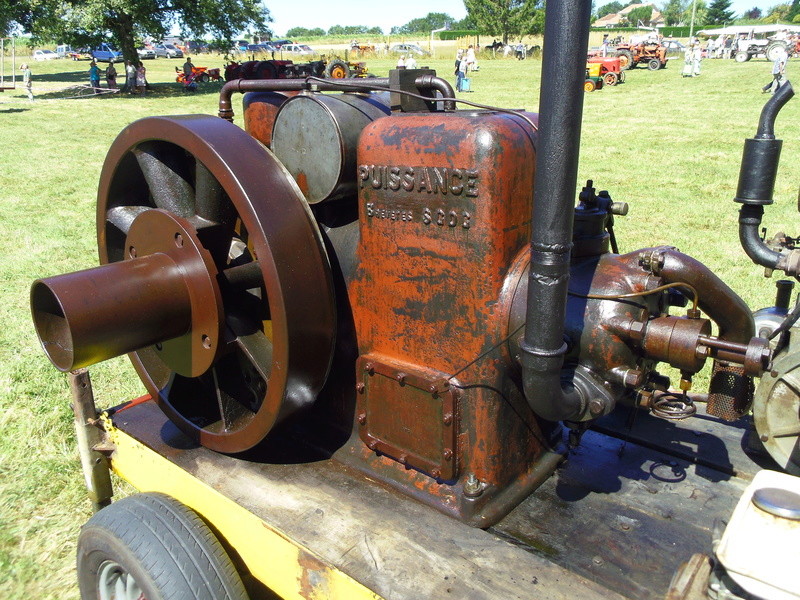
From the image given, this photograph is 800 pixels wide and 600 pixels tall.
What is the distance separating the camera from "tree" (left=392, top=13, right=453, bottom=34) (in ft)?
302

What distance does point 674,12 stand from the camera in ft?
282

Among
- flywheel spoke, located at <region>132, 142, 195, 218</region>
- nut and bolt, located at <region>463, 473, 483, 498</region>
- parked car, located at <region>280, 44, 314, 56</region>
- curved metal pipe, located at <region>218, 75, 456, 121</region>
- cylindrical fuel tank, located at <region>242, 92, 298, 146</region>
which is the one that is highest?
curved metal pipe, located at <region>218, 75, 456, 121</region>

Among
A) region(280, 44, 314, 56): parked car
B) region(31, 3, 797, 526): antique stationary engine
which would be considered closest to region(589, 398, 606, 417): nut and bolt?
region(31, 3, 797, 526): antique stationary engine

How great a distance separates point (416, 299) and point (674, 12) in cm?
9809

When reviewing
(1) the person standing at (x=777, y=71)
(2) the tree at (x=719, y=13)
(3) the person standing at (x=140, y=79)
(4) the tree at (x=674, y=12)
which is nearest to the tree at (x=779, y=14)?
(2) the tree at (x=719, y=13)

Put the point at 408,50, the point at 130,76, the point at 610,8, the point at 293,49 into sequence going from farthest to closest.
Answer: the point at 610,8
the point at 293,49
the point at 408,50
the point at 130,76

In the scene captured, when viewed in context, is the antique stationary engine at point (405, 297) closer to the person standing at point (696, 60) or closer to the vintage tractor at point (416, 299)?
the vintage tractor at point (416, 299)

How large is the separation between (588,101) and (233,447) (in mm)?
16918

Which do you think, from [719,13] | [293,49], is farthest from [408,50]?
[719,13]

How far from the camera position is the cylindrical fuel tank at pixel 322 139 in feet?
5.81

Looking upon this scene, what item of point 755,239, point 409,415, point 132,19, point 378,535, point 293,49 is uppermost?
point 132,19

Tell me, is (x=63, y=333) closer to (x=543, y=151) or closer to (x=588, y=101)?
(x=543, y=151)

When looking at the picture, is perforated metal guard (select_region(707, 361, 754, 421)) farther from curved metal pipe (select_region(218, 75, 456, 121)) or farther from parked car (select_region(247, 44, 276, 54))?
parked car (select_region(247, 44, 276, 54))

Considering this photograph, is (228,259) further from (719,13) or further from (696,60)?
(719,13)
